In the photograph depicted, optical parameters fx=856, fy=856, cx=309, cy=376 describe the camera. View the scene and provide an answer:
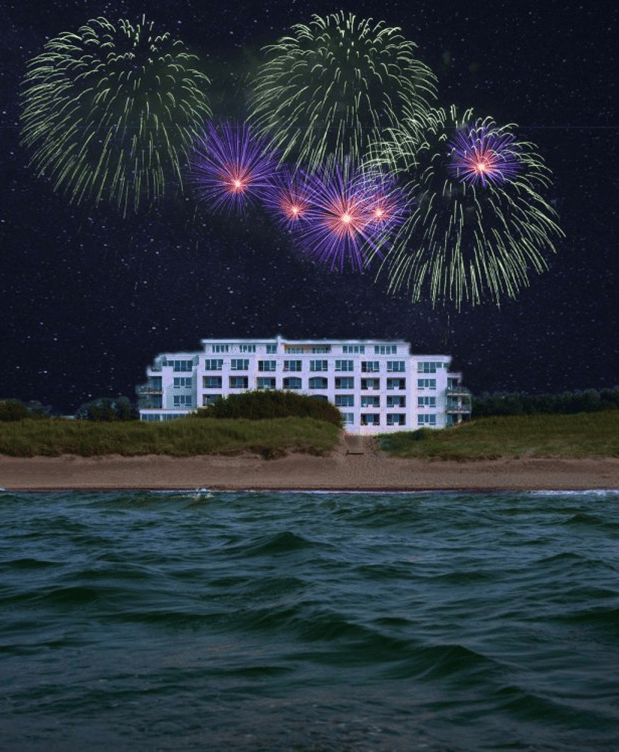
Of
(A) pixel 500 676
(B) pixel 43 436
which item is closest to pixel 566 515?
(A) pixel 500 676

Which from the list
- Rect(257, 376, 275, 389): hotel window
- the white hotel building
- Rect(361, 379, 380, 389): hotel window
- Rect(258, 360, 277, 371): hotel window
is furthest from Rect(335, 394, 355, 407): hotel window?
Rect(258, 360, 277, 371): hotel window

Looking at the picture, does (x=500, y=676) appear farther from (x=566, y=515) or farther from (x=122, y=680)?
(x=566, y=515)

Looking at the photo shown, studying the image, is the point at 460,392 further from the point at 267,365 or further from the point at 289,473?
the point at 289,473

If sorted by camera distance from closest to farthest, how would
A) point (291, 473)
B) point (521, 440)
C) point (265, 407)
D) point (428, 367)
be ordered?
point (291, 473) → point (521, 440) → point (265, 407) → point (428, 367)

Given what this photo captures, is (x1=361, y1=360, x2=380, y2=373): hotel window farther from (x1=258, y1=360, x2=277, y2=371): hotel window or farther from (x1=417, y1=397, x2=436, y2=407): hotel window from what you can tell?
(x1=258, y1=360, x2=277, y2=371): hotel window

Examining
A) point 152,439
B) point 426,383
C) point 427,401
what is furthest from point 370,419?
point 152,439

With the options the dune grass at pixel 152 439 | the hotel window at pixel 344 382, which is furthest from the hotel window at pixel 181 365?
the dune grass at pixel 152 439
